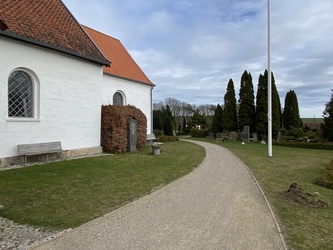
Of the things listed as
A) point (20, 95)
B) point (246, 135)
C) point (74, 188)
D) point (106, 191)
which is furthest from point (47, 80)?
point (246, 135)

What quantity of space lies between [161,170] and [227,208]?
4.45 meters

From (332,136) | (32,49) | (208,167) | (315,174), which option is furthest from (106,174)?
(332,136)

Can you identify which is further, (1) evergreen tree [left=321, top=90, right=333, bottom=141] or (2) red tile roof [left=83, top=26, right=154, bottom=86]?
(1) evergreen tree [left=321, top=90, right=333, bottom=141]

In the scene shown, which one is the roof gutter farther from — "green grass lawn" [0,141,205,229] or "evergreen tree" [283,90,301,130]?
"evergreen tree" [283,90,301,130]

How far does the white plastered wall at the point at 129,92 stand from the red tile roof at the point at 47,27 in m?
3.89

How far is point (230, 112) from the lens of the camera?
32.0 meters

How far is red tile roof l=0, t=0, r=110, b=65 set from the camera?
10.5 m

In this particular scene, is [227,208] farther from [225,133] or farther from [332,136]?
[225,133]

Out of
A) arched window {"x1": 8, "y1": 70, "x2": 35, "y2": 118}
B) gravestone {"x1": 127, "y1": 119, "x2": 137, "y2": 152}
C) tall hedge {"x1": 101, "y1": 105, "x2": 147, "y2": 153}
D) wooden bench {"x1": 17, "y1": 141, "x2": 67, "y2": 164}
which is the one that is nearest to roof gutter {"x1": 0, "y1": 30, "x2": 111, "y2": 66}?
arched window {"x1": 8, "y1": 70, "x2": 35, "y2": 118}

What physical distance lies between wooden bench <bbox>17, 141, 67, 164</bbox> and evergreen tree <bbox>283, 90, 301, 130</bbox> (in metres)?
30.5

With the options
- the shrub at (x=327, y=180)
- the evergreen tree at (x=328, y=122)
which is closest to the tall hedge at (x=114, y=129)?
the shrub at (x=327, y=180)

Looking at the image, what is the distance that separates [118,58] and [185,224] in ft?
61.8

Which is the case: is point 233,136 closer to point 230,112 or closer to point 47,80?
point 230,112

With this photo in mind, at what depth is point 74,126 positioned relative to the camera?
12.9m
